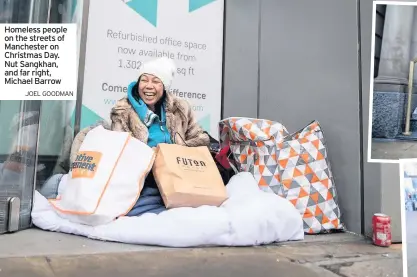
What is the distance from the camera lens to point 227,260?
4.95 feet

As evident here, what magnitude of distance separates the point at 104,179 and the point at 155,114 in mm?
643

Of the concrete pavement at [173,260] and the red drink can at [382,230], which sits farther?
the red drink can at [382,230]

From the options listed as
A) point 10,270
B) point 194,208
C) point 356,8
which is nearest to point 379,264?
point 194,208

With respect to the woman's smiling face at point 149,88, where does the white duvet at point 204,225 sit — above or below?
below

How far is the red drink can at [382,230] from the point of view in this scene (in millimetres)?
1978

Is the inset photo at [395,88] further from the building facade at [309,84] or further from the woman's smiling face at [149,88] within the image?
the woman's smiling face at [149,88]

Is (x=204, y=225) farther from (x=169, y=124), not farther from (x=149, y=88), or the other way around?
(x=149, y=88)

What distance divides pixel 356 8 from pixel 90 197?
1.92 meters

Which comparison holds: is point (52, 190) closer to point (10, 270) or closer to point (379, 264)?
point (10, 270)

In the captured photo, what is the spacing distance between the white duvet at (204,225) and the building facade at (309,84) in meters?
0.47

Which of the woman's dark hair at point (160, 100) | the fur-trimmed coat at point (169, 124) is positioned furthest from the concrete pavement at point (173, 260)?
the woman's dark hair at point (160, 100)

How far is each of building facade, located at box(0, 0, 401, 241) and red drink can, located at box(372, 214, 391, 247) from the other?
94mm

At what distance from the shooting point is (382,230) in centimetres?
199

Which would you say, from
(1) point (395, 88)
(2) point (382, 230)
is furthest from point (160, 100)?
(2) point (382, 230)
